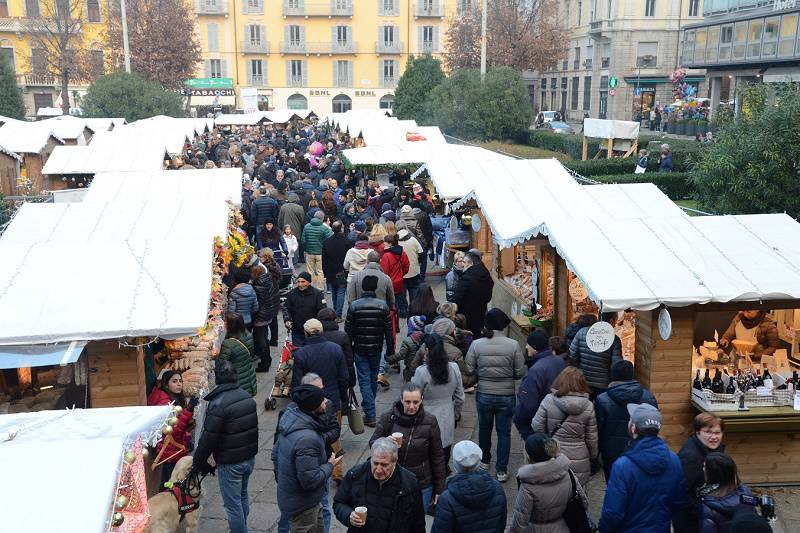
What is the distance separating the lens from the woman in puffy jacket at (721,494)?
15.0 feet

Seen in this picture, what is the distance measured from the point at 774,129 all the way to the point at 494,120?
58.1 ft

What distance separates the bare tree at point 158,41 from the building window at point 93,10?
33.3ft

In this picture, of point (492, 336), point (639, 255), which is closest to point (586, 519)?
point (492, 336)

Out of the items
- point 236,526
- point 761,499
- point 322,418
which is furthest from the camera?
point 236,526

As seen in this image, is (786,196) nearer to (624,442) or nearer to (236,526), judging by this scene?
(624,442)

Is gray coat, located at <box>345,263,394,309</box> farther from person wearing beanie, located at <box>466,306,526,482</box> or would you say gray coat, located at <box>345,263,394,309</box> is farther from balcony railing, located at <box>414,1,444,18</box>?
balcony railing, located at <box>414,1,444,18</box>

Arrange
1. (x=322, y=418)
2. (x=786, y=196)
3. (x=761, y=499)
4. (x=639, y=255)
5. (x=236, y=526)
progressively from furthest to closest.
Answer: (x=786, y=196)
(x=639, y=255)
(x=236, y=526)
(x=322, y=418)
(x=761, y=499)

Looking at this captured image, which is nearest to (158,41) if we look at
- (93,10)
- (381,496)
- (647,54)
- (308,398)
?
(93,10)

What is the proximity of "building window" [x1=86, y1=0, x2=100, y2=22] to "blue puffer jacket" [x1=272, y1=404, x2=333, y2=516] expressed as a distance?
51621mm

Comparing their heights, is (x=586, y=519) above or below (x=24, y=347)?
below

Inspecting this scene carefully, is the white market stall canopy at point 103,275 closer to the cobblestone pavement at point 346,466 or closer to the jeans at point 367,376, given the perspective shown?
the cobblestone pavement at point 346,466

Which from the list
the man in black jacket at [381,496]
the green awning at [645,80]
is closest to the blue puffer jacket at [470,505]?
the man in black jacket at [381,496]

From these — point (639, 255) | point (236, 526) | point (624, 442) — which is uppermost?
point (639, 255)

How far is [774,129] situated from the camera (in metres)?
12.4
